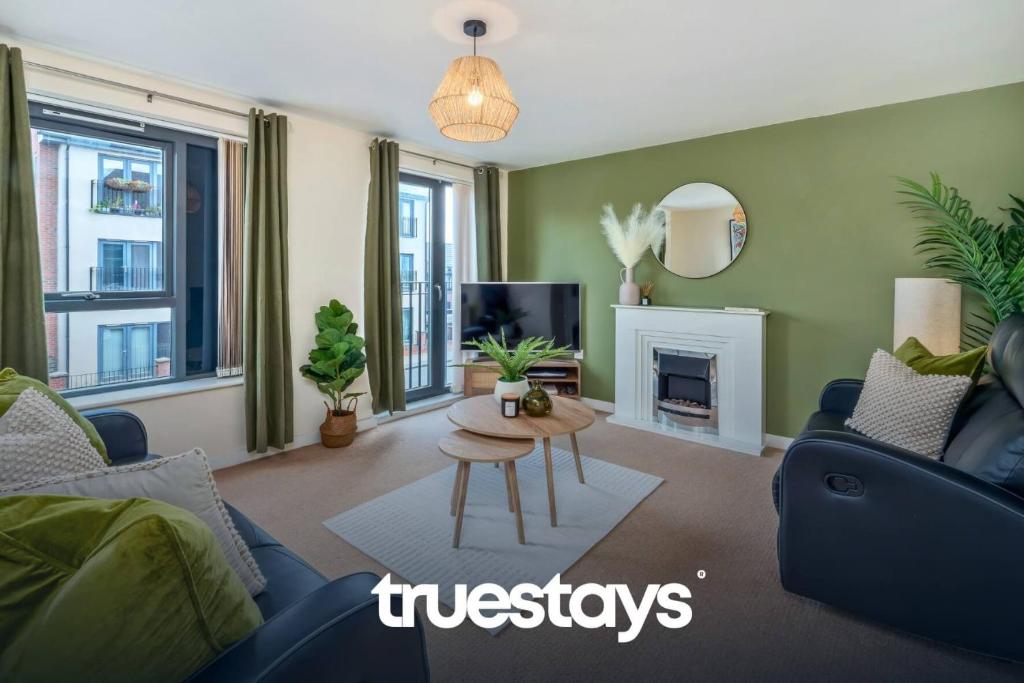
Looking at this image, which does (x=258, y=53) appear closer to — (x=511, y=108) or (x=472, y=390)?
(x=511, y=108)

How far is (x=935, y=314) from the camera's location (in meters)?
2.79

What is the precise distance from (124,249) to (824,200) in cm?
453

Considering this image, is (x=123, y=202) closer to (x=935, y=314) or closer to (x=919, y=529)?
(x=919, y=529)

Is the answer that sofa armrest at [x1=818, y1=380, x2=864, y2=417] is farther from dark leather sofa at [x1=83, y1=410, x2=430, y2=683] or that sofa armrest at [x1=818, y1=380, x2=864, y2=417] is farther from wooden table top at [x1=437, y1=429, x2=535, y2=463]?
dark leather sofa at [x1=83, y1=410, x2=430, y2=683]

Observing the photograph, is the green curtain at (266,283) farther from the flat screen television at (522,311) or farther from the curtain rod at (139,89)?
the flat screen television at (522,311)

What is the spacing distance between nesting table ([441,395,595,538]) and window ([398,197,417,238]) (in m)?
2.29

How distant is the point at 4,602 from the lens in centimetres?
71

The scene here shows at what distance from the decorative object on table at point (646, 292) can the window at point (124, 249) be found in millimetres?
3250

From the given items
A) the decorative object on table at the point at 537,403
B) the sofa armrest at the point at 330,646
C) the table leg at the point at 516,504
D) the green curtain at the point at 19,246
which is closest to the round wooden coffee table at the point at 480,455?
Answer: the table leg at the point at 516,504

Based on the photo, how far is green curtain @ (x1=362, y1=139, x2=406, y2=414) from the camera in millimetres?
3920

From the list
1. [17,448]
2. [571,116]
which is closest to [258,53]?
[571,116]

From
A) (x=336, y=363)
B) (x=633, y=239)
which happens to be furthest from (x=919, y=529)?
(x=336, y=363)

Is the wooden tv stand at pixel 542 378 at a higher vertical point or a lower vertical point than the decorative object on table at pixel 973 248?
lower

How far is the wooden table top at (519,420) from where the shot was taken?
243 cm
